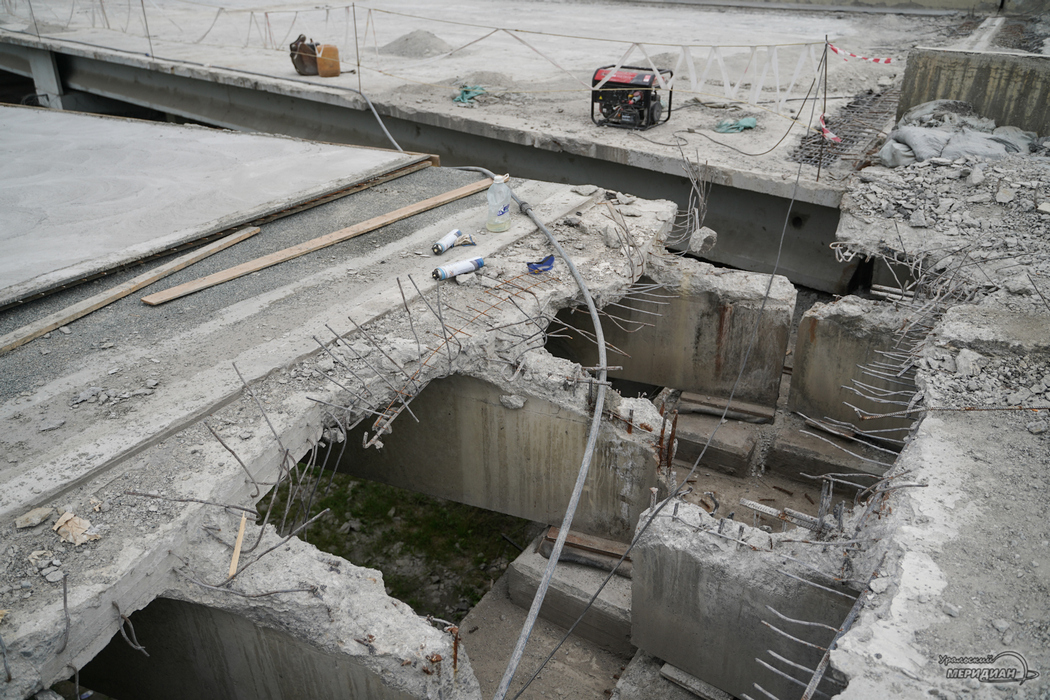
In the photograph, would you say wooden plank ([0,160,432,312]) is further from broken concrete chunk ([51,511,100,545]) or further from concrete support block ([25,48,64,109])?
concrete support block ([25,48,64,109])

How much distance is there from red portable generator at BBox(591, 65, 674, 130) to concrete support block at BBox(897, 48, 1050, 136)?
3.09 m

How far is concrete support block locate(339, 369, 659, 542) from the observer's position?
15.2ft

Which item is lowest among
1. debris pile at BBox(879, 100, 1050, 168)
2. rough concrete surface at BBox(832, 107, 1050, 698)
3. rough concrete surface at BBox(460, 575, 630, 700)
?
rough concrete surface at BBox(460, 575, 630, 700)

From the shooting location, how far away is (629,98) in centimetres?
970

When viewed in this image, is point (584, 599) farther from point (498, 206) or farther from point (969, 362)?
point (498, 206)

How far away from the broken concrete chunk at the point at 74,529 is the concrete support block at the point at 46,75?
15.3m

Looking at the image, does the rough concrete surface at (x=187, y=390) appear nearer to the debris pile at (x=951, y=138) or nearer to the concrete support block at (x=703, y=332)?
the concrete support block at (x=703, y=332)

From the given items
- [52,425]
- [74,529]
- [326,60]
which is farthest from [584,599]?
[326,60]

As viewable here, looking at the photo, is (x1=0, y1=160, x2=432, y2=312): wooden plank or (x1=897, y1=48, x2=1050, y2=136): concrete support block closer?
(x1=0, y1=160, x2=432, y2=312): wooden plank

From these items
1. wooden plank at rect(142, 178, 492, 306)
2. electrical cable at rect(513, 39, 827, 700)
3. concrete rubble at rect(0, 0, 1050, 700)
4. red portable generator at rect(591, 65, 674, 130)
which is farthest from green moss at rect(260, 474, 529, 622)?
red portable generator at rect(591, 65, 674, 130)

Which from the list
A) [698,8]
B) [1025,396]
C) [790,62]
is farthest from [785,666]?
[698,8]

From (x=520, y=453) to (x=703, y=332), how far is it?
7.40ft

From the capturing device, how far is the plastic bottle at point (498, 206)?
5.76 metres

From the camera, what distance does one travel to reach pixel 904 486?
11.7 feet
